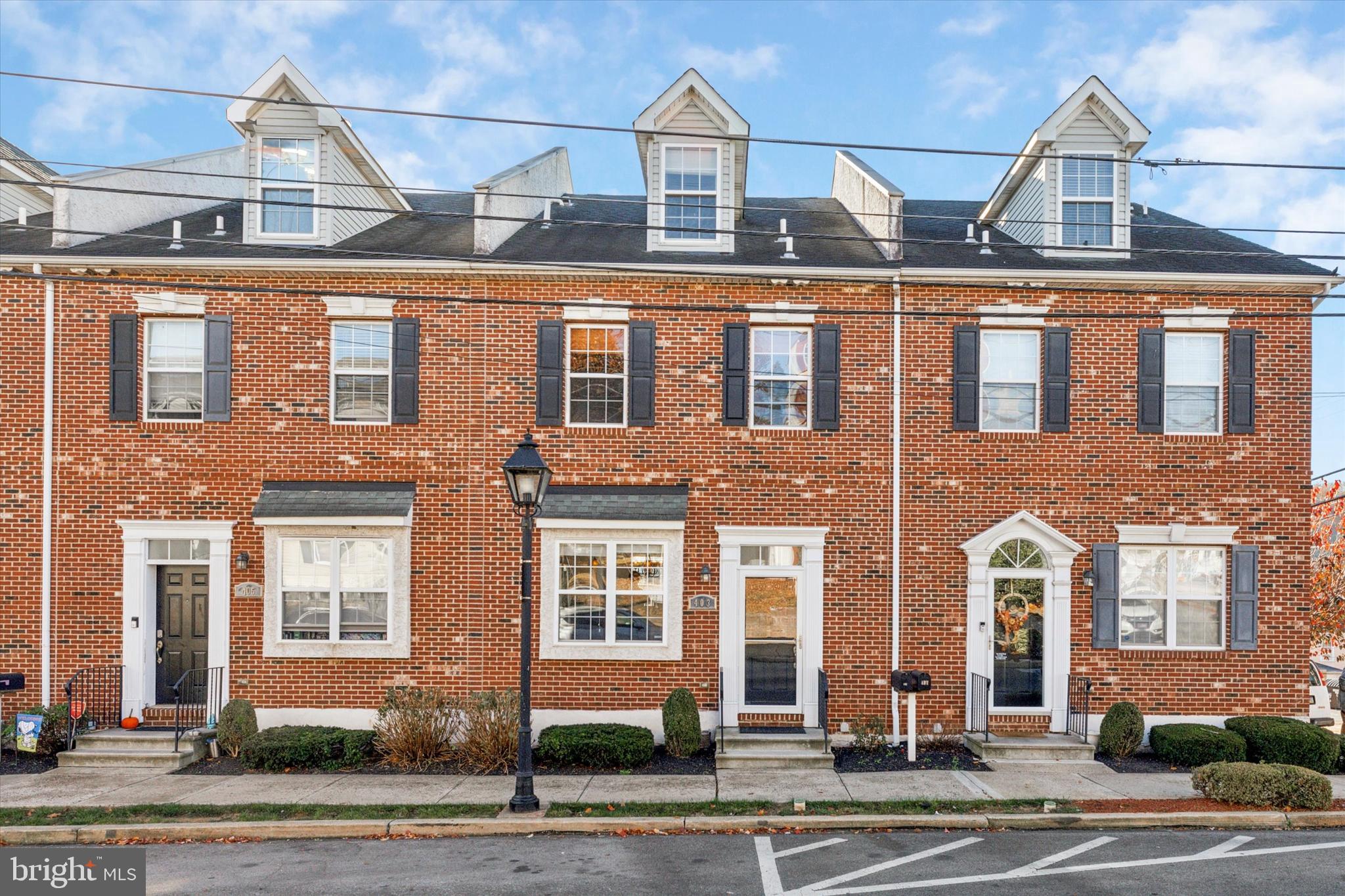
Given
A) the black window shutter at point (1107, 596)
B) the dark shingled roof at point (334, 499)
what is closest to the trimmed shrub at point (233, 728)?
the dark shingled roof at point (334, 499)

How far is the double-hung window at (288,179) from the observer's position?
13.5 metres

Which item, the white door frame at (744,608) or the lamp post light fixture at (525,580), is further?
the white door frame at (744,608)

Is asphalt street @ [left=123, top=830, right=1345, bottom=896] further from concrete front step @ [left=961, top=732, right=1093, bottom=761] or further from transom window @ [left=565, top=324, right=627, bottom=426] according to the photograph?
transom window @ [left=565, top=324, right=627, bottom=426]

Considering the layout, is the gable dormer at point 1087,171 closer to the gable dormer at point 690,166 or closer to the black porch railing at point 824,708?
the gable dormer at point 690,166

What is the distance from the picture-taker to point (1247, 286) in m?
12.8

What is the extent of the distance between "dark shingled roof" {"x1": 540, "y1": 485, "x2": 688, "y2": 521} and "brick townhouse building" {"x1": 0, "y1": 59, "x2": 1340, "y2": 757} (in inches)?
1.6

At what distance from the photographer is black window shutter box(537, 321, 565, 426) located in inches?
503

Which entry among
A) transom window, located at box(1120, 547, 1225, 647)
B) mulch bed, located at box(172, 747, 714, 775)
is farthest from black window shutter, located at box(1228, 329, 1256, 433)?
mulch bed, located at box(172, 747, 714, 775)

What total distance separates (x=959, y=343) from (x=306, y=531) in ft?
32.2

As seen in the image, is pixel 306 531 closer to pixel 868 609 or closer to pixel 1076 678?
pixel 868 609

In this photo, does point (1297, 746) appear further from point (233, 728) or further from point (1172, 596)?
point (233, 728)

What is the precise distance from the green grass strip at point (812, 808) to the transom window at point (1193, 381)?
246 inches

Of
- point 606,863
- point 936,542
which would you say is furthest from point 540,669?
point 936,542

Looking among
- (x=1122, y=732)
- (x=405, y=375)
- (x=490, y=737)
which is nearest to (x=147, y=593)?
(x=405, y=375)
